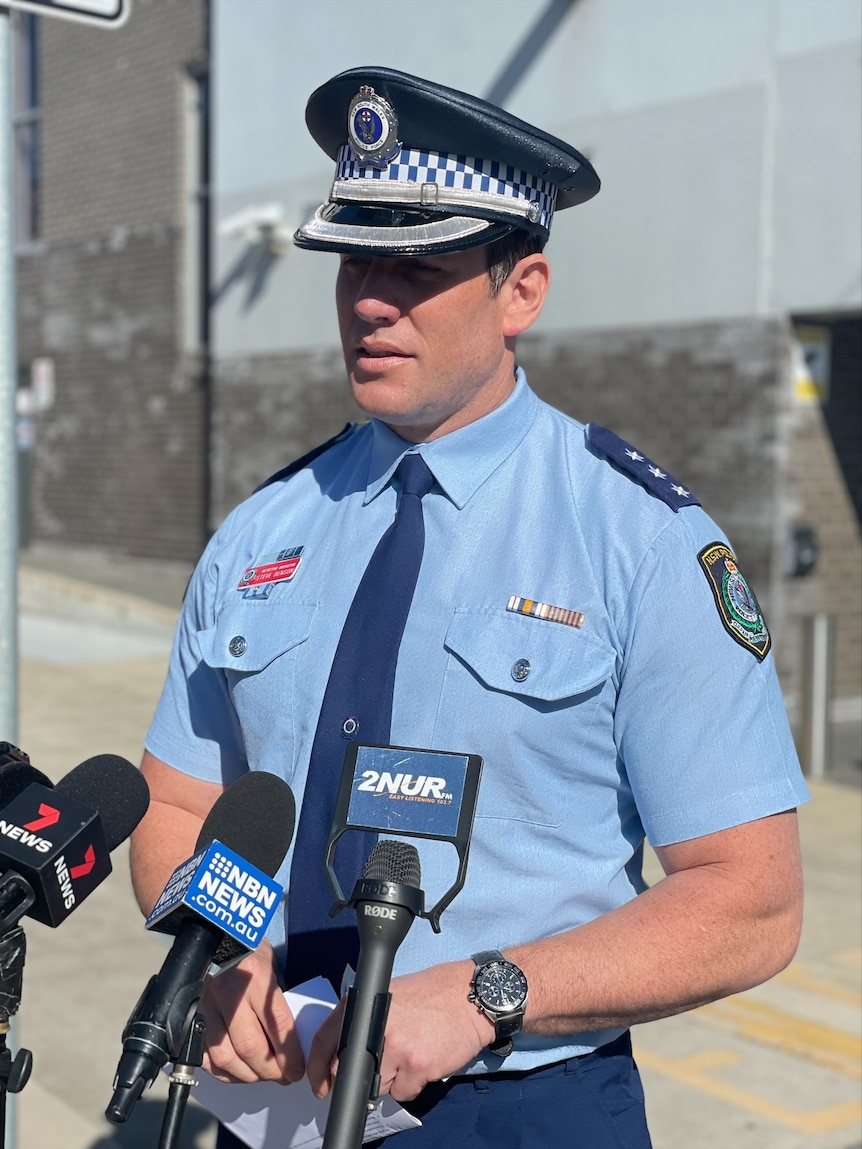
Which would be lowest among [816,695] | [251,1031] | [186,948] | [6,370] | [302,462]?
[816,695]

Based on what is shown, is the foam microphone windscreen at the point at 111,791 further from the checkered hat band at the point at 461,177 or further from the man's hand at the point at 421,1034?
the checkered hat band at the point at 461,177

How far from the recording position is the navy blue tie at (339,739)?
6.03 feet

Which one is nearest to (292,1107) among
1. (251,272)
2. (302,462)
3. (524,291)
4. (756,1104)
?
(302,462)

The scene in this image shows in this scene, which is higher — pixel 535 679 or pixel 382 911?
pixel 535 679

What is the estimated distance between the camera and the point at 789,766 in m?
1.73

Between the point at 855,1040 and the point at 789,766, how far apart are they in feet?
10.5

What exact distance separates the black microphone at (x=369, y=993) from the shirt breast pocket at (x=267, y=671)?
0.60 metres

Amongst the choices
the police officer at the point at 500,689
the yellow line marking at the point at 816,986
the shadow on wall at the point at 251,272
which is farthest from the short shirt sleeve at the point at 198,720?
the shadow on wall at the point at 251,272

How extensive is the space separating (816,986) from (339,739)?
3682 mm

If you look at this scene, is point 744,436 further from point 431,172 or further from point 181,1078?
point 181,1078

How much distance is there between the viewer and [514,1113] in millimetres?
1798

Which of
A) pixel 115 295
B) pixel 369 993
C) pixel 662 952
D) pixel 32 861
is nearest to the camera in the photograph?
pixel 369 993

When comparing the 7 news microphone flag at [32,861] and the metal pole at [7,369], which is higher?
the metal pole at [7,369]

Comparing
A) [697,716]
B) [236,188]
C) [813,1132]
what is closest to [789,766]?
[697,716]
